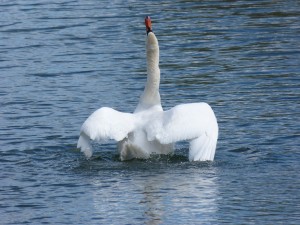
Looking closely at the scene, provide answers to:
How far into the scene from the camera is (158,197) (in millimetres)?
11750

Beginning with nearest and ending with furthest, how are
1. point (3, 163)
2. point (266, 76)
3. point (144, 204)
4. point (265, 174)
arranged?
point (144, 204), point (265, 174), point (3, 163), point (266, 76)

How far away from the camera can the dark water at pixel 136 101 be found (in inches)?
456

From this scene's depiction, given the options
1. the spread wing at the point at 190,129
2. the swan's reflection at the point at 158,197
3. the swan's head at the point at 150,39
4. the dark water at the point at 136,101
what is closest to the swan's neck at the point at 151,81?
the swan's head at the point at 150,39

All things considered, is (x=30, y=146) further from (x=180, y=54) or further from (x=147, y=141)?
(x=180, y=54)

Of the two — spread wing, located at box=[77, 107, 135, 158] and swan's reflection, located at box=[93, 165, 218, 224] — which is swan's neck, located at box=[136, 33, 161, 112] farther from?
swan's reflection, located at box=[93, 165, 218, 224]

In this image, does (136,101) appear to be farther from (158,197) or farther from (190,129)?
(158,197)

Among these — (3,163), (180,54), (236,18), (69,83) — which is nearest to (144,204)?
(3,163)

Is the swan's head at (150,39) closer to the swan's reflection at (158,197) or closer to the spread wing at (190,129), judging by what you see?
the spread wing at (190,129)

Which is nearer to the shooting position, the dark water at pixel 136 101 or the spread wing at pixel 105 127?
the dark water at pixel 136 101

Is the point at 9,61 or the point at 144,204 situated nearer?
the point at 144,204

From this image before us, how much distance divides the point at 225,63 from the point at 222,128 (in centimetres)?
405

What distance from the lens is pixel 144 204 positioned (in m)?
11.6

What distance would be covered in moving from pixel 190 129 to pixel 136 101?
4.12 m

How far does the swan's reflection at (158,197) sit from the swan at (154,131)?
32cm
